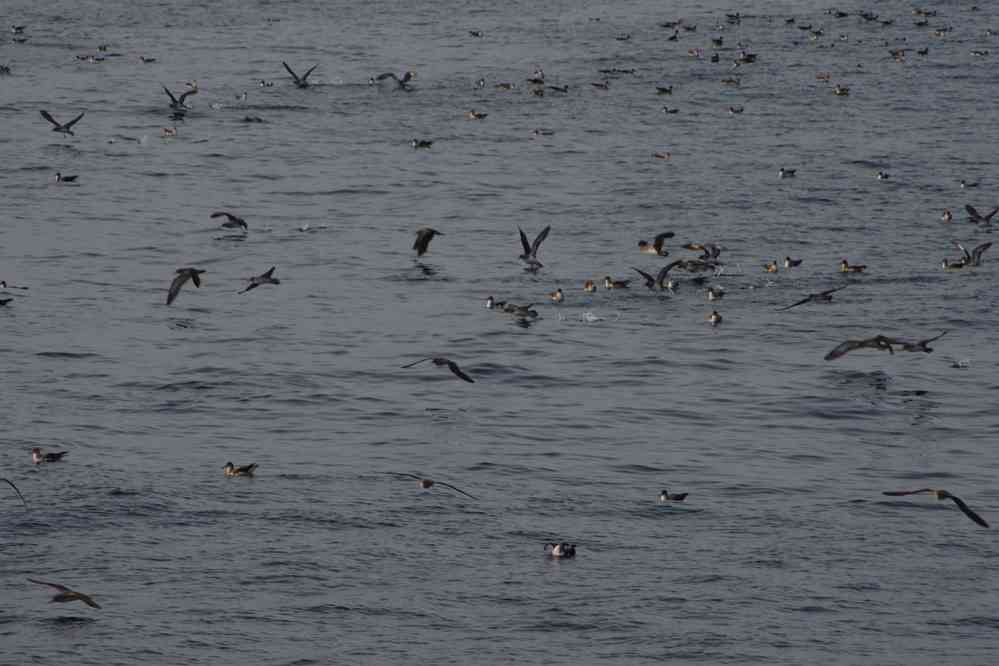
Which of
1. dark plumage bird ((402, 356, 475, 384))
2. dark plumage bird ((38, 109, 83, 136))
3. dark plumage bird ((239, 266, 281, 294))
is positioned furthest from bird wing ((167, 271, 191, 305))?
dark plumage bird ((38, 109, 83, 136))

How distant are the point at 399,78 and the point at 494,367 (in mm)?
30950

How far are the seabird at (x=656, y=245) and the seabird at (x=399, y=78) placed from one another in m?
20.7

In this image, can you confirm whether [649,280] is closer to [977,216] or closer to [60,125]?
[977,216]

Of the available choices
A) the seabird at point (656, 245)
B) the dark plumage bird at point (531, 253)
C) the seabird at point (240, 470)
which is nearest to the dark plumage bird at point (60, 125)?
the dark plumage bird at point (531, 253)

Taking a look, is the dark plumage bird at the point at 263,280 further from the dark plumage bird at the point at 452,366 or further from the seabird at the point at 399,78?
the seabird at the point at 399,78

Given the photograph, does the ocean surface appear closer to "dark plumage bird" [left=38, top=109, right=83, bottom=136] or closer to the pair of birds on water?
the pair of birds on water

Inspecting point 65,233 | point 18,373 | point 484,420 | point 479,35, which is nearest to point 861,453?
point 484,420

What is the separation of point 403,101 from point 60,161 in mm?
13189

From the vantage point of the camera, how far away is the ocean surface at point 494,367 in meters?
23.1

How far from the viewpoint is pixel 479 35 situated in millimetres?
73438

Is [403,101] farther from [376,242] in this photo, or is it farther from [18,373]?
[18,373]

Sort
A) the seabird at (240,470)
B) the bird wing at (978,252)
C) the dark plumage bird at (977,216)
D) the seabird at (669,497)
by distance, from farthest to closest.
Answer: the dark plumage bird at (977,216) → the bird wing at (978,252) → the seabird at (240,470) → the seabird at (669,497)

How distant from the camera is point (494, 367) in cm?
3506

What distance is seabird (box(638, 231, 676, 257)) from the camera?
40941 mm
